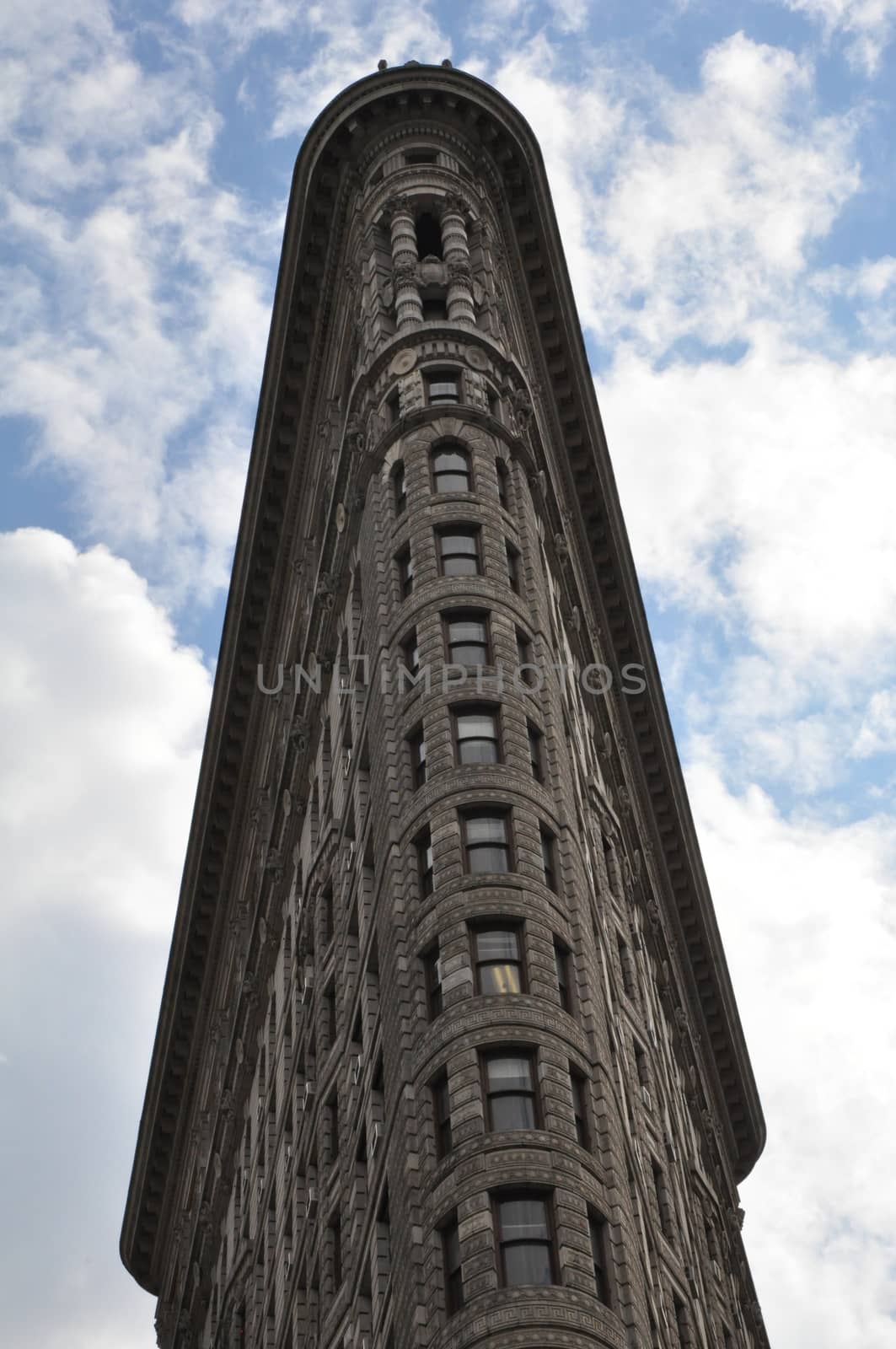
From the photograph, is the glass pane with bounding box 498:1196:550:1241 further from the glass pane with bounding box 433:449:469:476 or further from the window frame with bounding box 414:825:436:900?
the glass pane with bounding box 433:449:469:476

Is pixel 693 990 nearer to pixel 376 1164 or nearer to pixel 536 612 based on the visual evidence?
pixel 536 612

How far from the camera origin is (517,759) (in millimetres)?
49906

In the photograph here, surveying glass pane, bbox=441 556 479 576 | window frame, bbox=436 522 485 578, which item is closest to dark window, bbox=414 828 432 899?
window frame, bbox=436 522 485 578

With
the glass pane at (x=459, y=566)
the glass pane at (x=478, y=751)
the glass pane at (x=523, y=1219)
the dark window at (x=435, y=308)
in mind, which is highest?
the dark window at (x=435, y=308)

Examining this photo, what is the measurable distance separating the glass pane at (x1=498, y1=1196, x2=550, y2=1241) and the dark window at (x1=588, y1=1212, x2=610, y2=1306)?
1.15 metres

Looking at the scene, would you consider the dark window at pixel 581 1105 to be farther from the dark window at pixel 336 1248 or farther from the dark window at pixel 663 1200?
the dark window at pixel 663 1200

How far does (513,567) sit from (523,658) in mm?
4154

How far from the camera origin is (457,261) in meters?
69.1

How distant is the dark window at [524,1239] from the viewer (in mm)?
37656

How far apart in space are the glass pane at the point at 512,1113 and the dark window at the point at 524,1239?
1.85 meters

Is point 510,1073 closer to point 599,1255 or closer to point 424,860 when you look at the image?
point 599,1255

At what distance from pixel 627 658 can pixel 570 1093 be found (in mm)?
45608

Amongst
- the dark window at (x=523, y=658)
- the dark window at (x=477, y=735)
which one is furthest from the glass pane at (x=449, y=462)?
the dark window at (x=477, y=735)

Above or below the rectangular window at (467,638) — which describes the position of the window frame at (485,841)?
below
